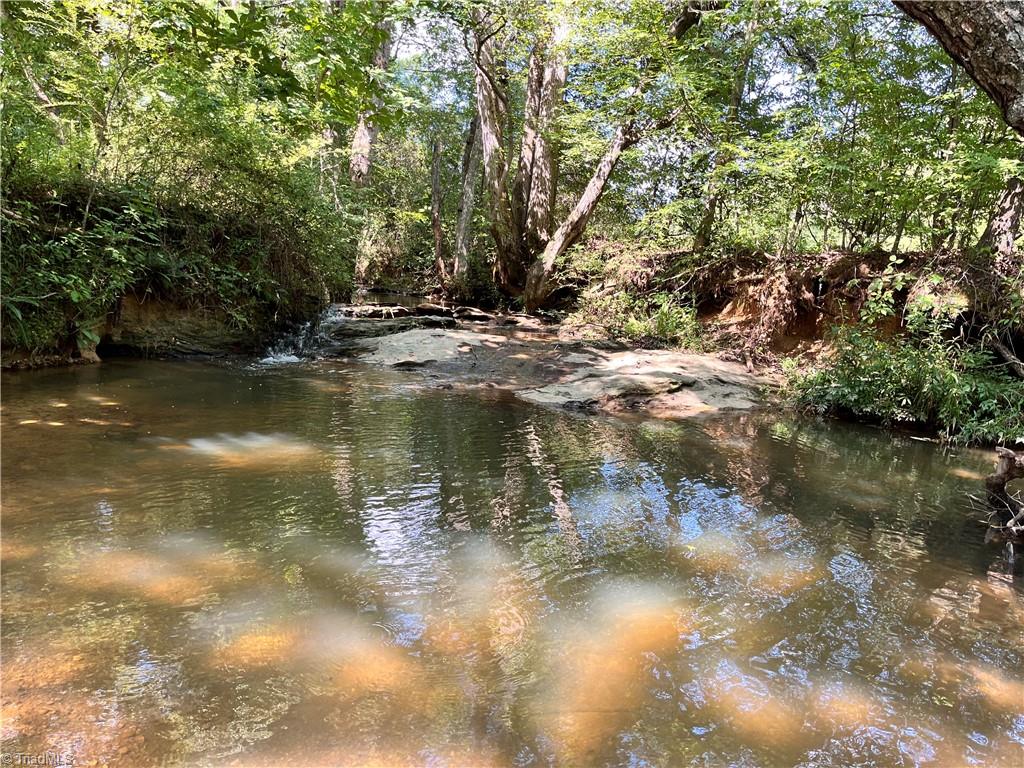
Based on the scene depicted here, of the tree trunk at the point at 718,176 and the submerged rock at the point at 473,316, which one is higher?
the tree trunk at the point at 718,176

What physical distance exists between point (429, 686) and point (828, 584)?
2080 millimetres

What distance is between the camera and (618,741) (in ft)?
6.02

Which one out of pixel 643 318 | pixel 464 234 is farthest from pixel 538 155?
pixel 643 318

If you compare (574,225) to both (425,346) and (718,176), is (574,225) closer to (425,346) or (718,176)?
(718,176)

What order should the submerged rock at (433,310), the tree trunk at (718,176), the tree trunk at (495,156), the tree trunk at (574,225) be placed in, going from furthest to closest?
the tree trunk at (495,156) < the submerged rock at (433,310) < the tree trunk at (574,225) < the tree trunk at (718,176)

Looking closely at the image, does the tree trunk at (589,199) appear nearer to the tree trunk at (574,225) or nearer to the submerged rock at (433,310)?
the tree trunk at (574,225)

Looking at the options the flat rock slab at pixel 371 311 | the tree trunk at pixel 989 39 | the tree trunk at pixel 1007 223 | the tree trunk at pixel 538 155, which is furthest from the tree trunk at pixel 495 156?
the tree trunk at pixel 989 39

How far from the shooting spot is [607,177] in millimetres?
12500

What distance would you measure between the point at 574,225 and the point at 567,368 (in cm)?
512

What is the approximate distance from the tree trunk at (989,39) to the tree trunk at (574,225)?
30.1ft

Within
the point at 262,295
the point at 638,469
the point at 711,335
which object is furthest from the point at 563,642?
the point at 711,335

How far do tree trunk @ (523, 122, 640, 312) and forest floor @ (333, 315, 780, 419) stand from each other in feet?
8.38

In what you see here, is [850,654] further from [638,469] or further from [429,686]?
[638,469]

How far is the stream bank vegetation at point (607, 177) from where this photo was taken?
6953 millimetres
